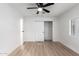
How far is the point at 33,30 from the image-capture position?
905 cm

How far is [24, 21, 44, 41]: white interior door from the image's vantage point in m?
8.99

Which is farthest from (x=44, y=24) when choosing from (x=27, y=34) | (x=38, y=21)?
(x=27, y=34)

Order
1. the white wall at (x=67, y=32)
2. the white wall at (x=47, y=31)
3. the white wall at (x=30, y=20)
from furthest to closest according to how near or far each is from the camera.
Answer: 1. the white wall at (x=47, y=31)
2. the white wall at (x=30, y=20)
3. the white wall at (x=67, y=32)

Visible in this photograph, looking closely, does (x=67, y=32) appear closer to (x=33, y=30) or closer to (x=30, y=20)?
(x=33, y=30)

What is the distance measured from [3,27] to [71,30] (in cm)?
355

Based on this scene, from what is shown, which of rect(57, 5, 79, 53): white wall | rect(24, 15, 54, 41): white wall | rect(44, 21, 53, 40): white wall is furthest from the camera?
rect(44, 21, 53, 40): white wall

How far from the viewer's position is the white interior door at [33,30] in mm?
8992

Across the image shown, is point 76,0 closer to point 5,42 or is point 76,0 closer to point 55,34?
point 5,42

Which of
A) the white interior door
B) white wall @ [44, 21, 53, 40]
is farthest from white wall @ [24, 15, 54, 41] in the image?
white wall @ [44, 21, 53, 40]

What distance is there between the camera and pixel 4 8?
4.41 meters

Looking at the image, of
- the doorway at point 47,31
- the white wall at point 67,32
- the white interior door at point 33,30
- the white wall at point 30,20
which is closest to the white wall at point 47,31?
the doorway at point 47,31

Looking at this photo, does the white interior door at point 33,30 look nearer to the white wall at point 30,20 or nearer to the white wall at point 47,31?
the white wall at point 30,20

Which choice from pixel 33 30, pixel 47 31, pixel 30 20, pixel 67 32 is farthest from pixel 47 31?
pixel 67 32

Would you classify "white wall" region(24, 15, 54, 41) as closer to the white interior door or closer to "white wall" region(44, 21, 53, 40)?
the white interior door
